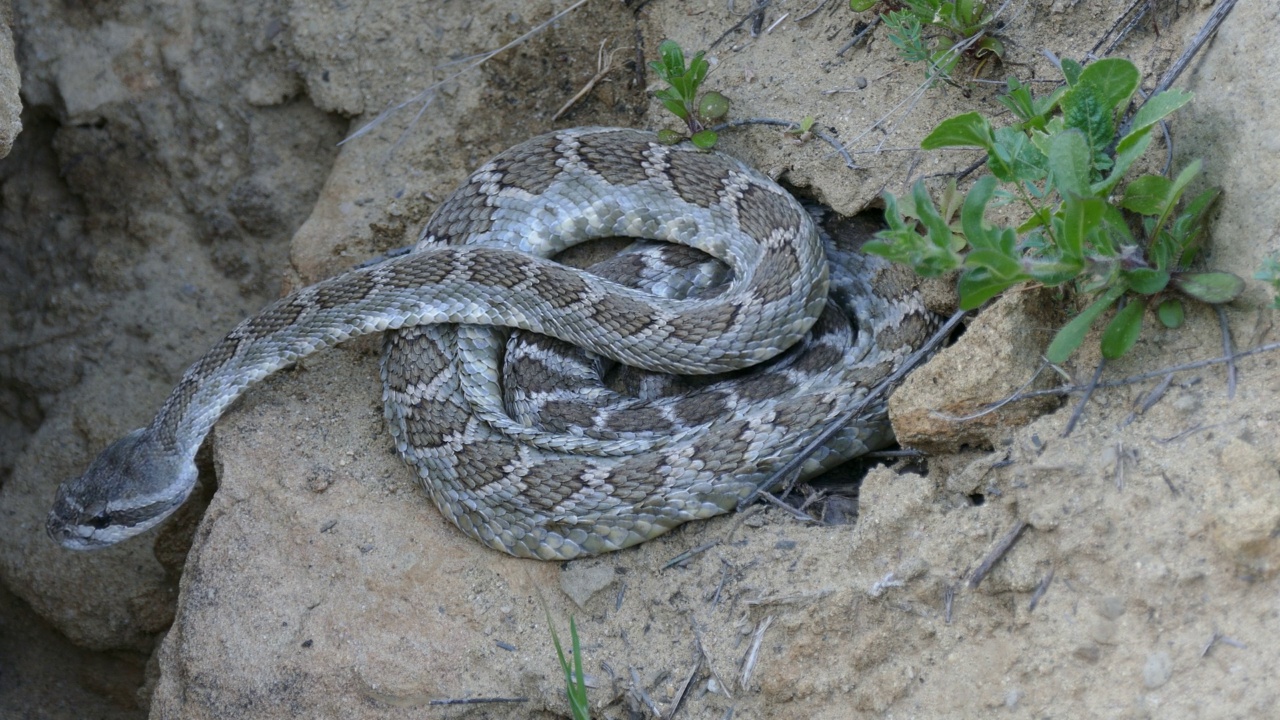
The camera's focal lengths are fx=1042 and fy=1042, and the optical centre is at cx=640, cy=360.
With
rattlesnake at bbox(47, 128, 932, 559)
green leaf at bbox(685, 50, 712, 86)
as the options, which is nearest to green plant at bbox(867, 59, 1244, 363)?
rattlesnake at bbox(47, 128, 932, 559)

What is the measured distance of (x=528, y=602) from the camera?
4789 millimetres

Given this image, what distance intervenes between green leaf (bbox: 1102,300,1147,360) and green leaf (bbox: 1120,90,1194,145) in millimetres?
573

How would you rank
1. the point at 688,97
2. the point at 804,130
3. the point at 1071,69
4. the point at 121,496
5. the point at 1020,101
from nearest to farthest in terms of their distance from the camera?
the point at 1071,69, the point at 1020,101, the point at 804,130, the point at 688,97, the point at 121,496

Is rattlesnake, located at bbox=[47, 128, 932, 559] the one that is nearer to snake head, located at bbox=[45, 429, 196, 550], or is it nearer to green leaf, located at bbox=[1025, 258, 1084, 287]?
snake head, located at bbox=[45, 429, 196, 550]

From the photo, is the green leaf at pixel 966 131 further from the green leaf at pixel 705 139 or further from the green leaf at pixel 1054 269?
the green leaf at pixel 705 139

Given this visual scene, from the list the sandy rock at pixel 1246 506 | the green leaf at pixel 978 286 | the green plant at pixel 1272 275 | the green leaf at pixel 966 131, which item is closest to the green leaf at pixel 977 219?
the green leaf at pixel 978 286

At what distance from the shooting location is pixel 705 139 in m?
5.38

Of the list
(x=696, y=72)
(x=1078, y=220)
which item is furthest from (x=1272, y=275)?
(x=696, y=72)

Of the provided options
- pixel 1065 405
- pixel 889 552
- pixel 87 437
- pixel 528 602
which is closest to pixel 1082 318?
pixel 1065 405

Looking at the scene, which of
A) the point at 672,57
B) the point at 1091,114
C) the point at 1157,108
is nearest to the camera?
the point at 1157,108

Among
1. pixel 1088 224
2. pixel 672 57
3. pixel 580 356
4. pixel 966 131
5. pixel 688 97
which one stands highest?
pixel 672 57

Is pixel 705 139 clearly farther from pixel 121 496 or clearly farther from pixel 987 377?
pixel 121 496

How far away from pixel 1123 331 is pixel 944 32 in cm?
182

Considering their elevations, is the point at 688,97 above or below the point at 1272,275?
above
